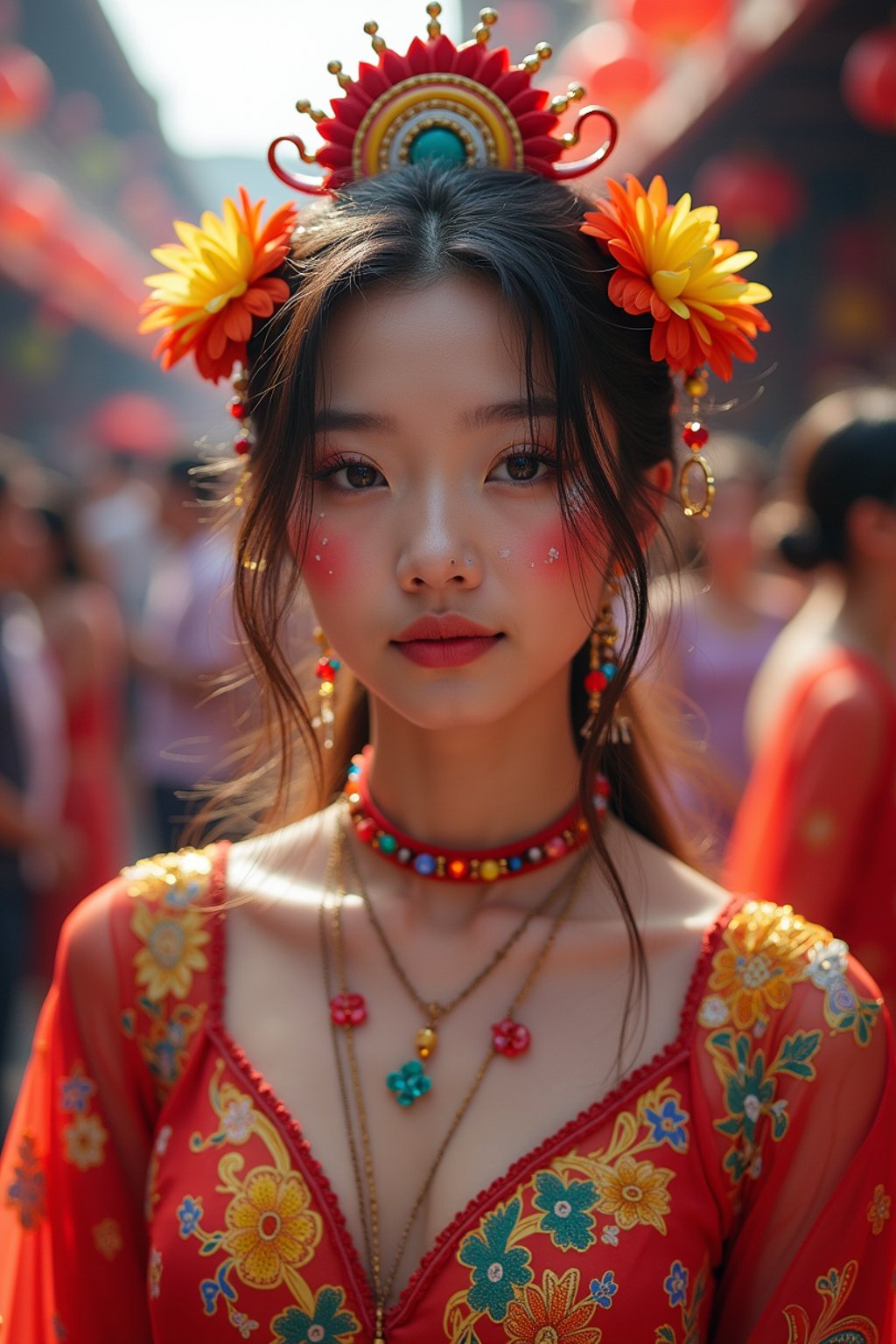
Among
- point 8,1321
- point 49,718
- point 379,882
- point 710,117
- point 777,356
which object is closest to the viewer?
point 8,1321

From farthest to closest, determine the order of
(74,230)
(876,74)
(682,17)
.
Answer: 1. (74,230)
2. (682,17)
3. (876,74)

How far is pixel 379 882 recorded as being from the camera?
5.12 ft

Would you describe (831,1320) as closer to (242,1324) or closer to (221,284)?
(242,1324)

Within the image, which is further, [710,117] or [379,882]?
[710,117]

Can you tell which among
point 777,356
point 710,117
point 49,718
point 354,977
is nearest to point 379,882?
point 354,977

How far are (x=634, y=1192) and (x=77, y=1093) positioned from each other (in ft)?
1.93

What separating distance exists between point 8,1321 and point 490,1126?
1.79 feet

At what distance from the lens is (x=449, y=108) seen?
1504 mm

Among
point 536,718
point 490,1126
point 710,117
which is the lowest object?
point 490,1126

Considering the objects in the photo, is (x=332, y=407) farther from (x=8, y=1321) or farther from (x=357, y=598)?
(x=8, y=1321)

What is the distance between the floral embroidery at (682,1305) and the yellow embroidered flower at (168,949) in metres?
0.57

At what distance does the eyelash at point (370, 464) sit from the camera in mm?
1335

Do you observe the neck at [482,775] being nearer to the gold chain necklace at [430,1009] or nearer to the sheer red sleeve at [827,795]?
the gold chain necklace at [430,1009]

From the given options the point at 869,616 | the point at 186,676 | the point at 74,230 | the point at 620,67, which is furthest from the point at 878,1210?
the point at 74,230
